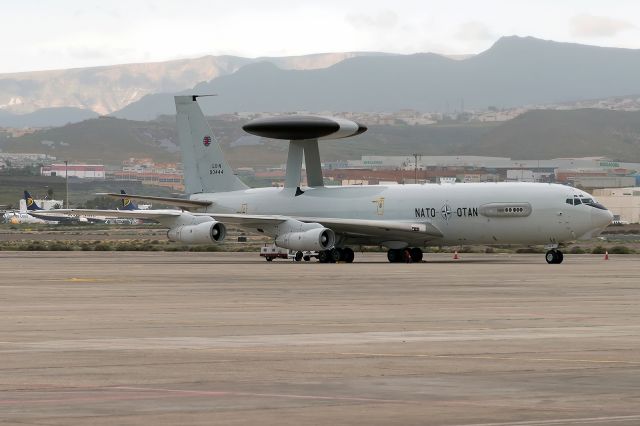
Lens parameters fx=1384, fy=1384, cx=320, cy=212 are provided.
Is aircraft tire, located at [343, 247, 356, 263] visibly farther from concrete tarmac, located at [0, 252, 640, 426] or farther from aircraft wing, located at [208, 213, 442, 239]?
concrete tarmac, located at [0, 252, 640, 426]

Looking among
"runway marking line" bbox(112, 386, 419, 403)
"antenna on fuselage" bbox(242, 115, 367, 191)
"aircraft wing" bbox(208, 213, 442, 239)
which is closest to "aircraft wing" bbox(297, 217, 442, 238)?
"aircraft wing" bbox(208, 213, 442, 239)

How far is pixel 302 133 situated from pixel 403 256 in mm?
9727

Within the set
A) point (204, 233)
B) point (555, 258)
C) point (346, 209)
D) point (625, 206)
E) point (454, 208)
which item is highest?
point (625, 206)

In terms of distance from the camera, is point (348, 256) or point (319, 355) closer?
point (319, 355)

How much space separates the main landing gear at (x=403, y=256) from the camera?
227 ft

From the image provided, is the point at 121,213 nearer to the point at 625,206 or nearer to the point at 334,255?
the point at 334,255

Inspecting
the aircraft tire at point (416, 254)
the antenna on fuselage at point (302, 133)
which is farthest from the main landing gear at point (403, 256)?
the antenna on fuselage at point (302, 133)

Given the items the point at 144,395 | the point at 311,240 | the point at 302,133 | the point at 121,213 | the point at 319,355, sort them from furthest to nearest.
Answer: the point at 302,133 < the point at 121,213 < the point at 311,240 < the point at 319,355 < the point at 144,395

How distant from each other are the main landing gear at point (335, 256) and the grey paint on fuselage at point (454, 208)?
5.39 ft

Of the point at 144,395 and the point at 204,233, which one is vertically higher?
the point at 204,233

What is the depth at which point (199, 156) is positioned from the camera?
7844 cm

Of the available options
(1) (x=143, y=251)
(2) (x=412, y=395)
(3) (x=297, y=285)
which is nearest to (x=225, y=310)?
(3) (x=297, y=285)

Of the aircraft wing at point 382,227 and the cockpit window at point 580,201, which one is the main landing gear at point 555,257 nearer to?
the cockpit window at point 580,201

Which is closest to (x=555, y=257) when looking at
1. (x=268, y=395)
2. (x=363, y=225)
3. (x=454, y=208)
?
(x=454, y=208)
